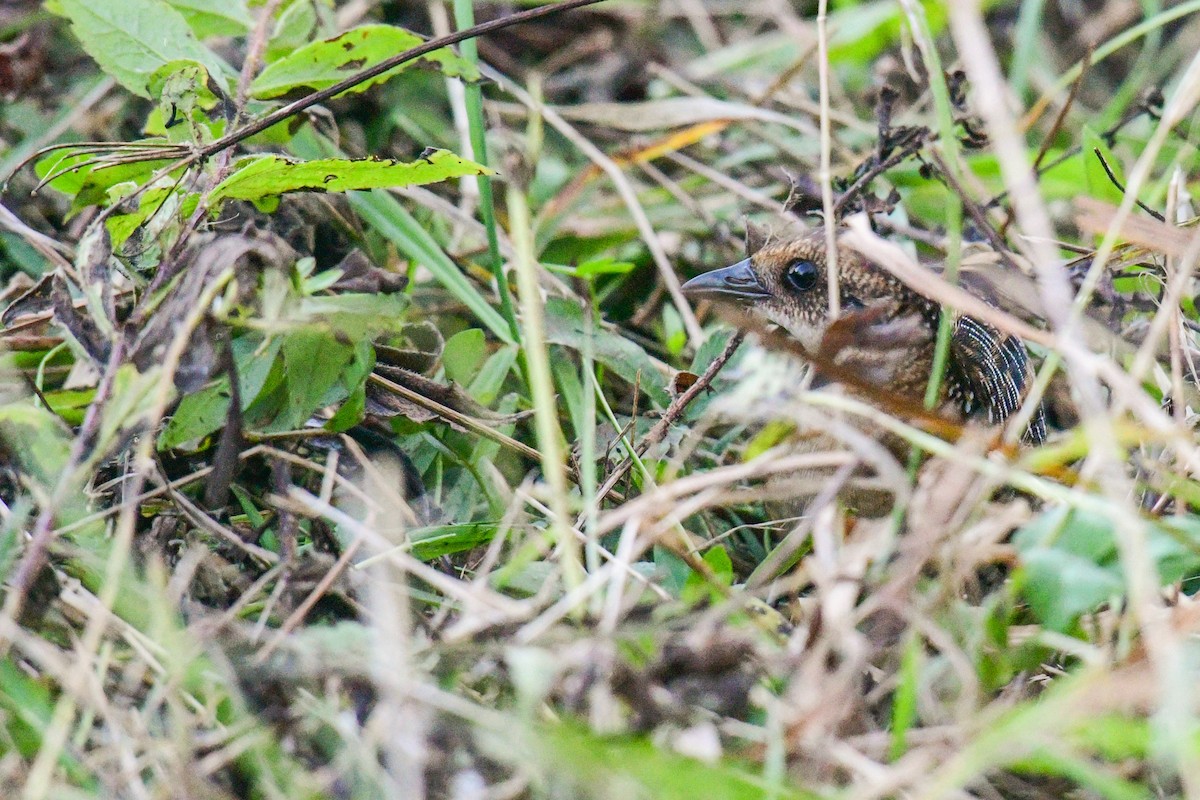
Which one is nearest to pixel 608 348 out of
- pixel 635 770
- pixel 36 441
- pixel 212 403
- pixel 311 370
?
pixel 311 370

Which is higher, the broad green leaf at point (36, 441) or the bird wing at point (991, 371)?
the broad green leaf at point (36, 441)

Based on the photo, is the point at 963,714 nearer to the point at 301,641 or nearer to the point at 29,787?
the point at 301,641

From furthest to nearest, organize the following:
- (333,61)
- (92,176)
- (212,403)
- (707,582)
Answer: (333,61) < (92,176) < (212,403) < (707,582)

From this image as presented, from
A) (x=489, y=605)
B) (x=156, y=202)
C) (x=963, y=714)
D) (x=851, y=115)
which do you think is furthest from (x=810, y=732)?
(x=851, y=115)

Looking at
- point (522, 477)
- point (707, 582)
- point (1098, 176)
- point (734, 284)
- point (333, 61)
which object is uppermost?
point (333, 61)

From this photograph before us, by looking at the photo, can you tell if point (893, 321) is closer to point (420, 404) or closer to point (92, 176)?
point (420, 404)

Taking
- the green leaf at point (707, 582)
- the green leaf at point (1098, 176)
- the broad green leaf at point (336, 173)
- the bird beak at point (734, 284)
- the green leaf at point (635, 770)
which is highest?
the broad green leaf at point (336, 173)

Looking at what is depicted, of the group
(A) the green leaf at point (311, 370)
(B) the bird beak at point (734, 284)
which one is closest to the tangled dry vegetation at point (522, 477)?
(A) the green leaf at point (311, 370)

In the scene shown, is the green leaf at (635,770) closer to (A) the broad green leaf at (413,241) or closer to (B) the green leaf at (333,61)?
(A) the broad green leaf at (413,241)
